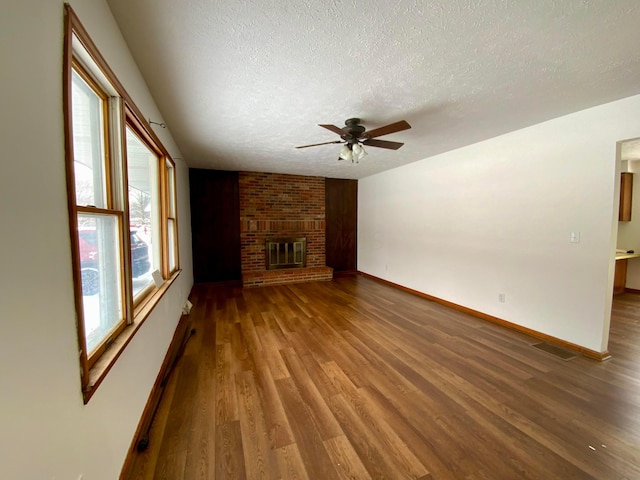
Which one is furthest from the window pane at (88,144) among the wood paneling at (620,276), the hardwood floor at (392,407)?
the wood paneling at (620,276)

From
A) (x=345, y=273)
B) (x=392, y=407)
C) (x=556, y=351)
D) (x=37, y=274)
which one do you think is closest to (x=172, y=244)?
(x=37, y=274)

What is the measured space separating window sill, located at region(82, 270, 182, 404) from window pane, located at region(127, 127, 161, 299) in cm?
23

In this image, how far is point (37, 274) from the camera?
0.74 metres

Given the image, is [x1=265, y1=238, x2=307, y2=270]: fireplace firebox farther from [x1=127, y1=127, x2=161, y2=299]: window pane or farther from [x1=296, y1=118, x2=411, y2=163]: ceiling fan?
[x1=296, y1=118, x2=411, y2=163]: ceiling fan

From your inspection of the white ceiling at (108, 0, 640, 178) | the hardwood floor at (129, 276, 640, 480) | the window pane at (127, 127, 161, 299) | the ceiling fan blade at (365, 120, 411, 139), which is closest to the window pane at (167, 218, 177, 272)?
the window pane at (127, 127, 161, 299)

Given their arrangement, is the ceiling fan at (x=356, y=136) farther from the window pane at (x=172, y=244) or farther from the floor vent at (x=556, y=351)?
the floor vent at (x=556, y=351)

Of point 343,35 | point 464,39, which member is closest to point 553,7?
point 464,39

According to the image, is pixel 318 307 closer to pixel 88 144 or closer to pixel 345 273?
pixel 345 273

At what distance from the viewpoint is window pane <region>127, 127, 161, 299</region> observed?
1953mm

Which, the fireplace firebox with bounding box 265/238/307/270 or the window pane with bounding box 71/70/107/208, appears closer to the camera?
the window pane with bounding box 71/70/107/208

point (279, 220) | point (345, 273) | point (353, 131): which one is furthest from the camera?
point (345, 273)

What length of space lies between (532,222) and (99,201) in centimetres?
387

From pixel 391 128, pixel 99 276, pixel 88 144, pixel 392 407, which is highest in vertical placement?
pixel 391 128

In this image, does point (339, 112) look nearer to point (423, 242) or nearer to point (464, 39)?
point (464, 39)
